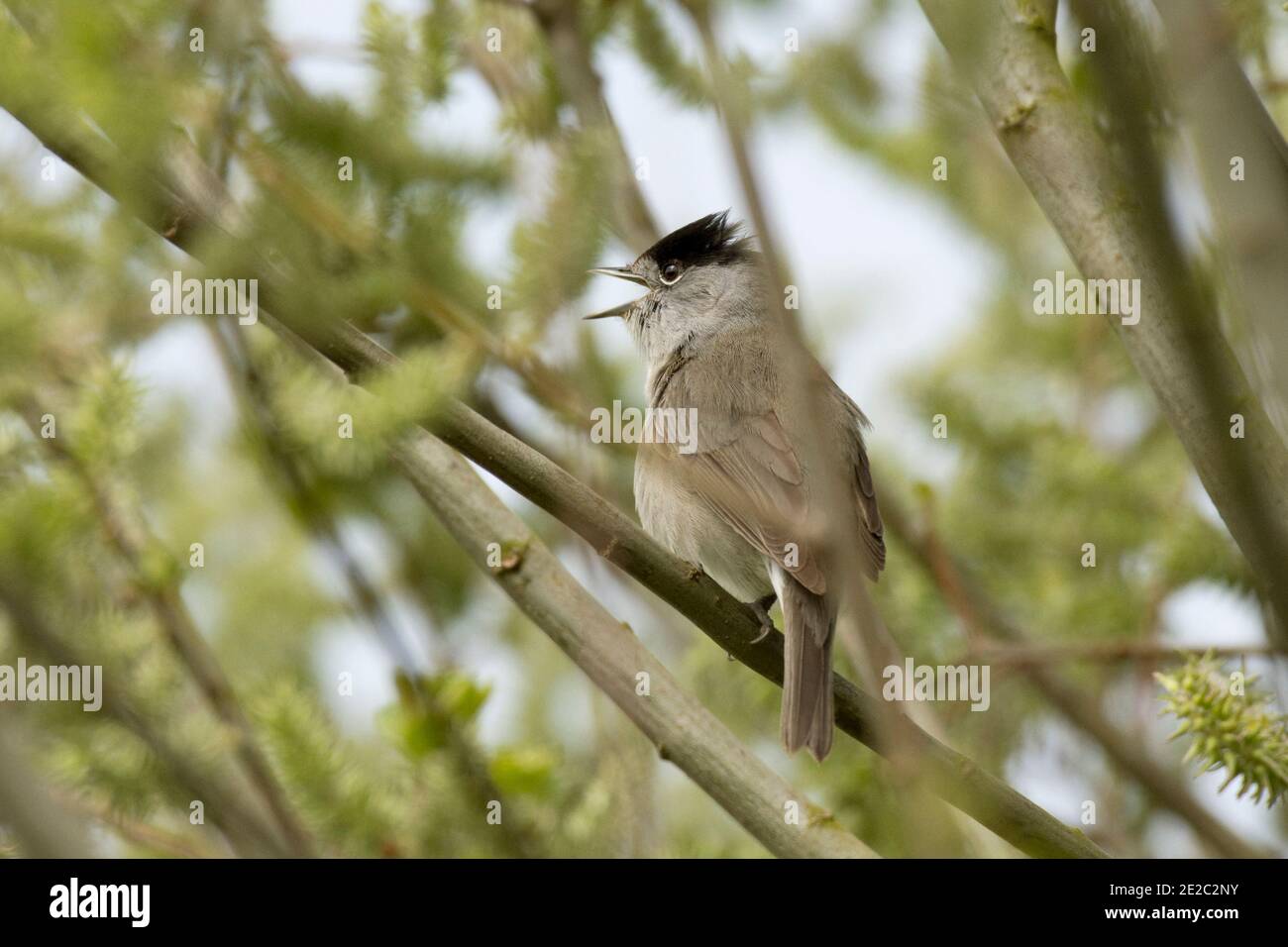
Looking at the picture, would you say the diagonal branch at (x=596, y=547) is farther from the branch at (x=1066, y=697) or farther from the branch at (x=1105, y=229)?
the branch at (x=1066, y=697)

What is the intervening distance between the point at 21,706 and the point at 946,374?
2706 millimetres

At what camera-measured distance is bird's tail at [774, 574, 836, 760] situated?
2.55m

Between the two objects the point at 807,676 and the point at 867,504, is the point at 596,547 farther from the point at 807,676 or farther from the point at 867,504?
the point at 867,504

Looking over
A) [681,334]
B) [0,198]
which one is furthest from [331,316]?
[681,334]

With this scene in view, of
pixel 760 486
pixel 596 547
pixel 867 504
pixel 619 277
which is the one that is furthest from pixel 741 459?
pixel 596 547

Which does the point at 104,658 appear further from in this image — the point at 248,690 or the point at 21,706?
the point at 248,690

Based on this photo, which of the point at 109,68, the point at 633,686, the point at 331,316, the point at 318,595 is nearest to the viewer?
the point at 109,68

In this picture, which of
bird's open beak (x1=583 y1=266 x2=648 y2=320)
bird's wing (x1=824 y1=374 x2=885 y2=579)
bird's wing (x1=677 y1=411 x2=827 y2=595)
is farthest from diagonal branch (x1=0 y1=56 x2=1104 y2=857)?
bird's open beak (x1=583 y1=266 x2=648 y2=320)

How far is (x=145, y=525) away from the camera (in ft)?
9.62

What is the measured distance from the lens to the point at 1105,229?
213cm

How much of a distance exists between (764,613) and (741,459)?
43 centimetres

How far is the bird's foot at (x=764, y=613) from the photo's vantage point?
2779 mm

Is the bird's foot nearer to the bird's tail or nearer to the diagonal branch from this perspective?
the bird's tail

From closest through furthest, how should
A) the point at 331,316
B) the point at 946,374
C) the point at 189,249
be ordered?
the point at 331,316 < the point at 189,249 < the point at 946,374
